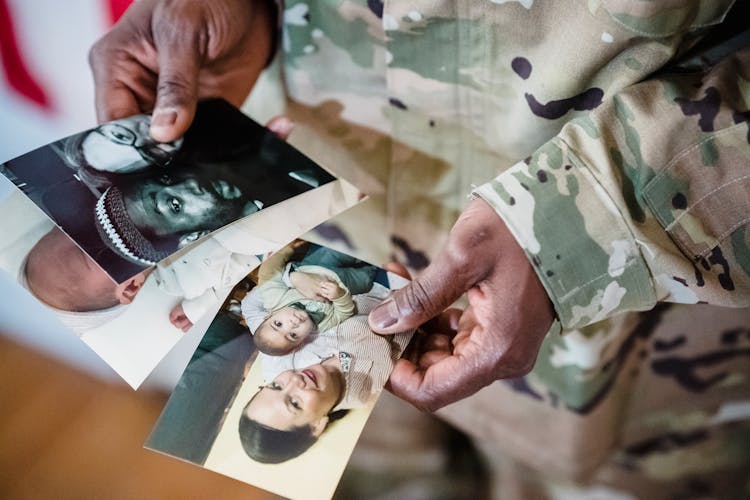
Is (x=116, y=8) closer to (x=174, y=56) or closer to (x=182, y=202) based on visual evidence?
(x=174, y=56)

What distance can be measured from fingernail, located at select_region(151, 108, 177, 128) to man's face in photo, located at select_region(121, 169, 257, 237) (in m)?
0.05

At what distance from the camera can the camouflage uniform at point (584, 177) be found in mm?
479

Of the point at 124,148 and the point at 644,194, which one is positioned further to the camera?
the point at 124,148

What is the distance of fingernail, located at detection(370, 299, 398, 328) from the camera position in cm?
50

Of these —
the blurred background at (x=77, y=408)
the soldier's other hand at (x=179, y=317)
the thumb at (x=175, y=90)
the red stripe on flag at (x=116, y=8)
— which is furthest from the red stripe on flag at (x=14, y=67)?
the soldier's other hand at (x=179, y=317)

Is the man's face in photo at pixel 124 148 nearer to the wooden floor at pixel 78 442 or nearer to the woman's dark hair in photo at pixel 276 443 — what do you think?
the woman's dark hair in photo at pixel 276 443

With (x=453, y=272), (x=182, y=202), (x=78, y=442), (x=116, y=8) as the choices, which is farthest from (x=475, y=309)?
(x=78, y=442)

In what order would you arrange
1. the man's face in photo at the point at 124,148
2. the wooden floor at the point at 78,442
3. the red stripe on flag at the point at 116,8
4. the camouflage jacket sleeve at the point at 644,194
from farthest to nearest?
the wooden floor at the point at 78,442, the red stripe on flag at the point at 116,8, the man's face in photo at the point at 124,148, the camouflage jacket sleeve at the point at 644,194

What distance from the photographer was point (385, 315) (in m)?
0.50

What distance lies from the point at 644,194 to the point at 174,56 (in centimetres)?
42

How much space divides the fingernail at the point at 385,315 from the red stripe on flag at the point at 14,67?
0.80 m

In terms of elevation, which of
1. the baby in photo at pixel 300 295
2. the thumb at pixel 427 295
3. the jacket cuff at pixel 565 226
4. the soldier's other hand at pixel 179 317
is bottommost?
the soldier's other hand at pixel 179 317

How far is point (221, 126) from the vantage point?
645 millimetres

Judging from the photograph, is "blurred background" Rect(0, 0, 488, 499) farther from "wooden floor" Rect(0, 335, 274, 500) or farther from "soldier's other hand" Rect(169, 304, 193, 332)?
"soldier's other hand" Rect(169, 304, 193, 332)
